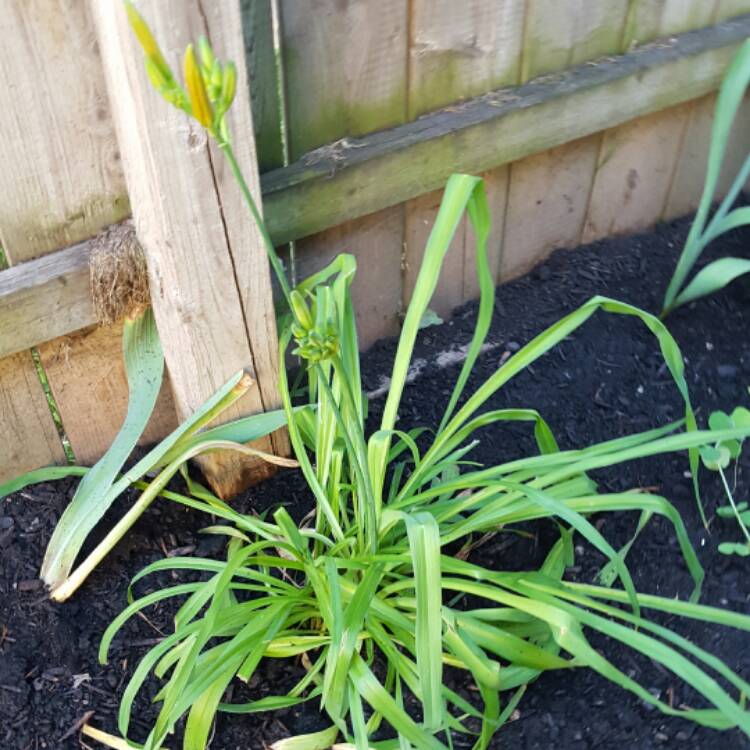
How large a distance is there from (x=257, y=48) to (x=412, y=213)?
515 mm

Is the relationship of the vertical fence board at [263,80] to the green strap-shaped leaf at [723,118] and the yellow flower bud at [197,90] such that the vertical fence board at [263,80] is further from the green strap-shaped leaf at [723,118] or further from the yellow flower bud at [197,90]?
the green strap-shaped leaf at [723,118]

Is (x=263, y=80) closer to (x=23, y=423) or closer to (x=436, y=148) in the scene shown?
(x=436, y=148)

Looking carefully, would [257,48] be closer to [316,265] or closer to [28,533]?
[316,265]

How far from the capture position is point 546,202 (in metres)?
2.09

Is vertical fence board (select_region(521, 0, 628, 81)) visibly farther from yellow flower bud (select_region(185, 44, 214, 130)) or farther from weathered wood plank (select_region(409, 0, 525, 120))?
yellow flower bud (select_region(185, 44, 214, 130))

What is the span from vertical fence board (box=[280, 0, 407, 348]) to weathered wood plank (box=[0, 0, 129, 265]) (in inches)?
12.8

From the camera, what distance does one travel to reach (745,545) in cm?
162

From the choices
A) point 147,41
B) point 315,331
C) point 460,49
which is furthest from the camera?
point 460,49

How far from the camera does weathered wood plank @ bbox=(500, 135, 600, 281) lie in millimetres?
2014

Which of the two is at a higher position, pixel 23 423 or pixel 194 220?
pixel 194 220

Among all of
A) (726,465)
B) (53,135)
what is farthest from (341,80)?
(726,465)

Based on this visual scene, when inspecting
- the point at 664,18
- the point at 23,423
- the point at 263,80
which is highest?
the point at 263,80

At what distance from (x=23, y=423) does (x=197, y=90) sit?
3.29ft

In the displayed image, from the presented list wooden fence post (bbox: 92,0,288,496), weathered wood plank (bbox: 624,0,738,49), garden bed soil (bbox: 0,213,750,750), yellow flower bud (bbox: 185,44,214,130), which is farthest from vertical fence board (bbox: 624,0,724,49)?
yellow flower bud (bbox: 185,44,214,130)
